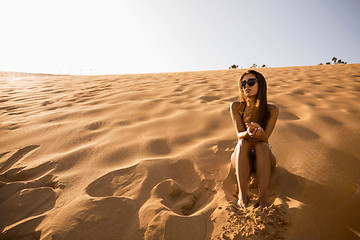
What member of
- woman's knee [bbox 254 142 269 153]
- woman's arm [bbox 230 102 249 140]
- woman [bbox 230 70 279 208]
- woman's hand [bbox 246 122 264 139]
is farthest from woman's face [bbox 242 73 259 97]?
woman's knee [bbox 254 142 269 153]

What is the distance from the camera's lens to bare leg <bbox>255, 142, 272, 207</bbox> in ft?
4.31

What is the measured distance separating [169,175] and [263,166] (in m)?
0.71

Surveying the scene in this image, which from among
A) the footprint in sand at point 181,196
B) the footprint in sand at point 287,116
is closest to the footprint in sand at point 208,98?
the footprint in sand at point 287,116

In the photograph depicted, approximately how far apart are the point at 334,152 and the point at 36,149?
2832 mm

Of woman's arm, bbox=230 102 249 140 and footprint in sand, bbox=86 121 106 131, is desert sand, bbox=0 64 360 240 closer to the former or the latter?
footprint in sand, bbox=86 121 106 131

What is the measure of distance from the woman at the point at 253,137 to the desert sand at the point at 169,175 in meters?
0.12

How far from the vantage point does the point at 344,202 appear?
1.24 meters

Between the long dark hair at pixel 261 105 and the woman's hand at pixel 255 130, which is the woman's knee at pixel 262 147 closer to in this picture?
the woman's hand at pixel 255 130

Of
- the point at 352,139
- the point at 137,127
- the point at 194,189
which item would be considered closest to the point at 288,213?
the point at 194,189

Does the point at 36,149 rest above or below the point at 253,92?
below

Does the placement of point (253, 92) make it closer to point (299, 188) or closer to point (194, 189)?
point (299, 188)

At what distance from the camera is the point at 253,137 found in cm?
149

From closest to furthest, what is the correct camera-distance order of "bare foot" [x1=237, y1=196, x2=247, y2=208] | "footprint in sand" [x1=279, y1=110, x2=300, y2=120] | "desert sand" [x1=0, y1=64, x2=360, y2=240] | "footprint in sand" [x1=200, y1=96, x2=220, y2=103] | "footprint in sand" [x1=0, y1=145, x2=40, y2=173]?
"desert sand" [x1=0, y1=64, x2=360, y2=240]
"bare foot" [x1=237, y1=196, x2=247, y2=208]
"footprint in sand" [x1=0, y1=145, x2=40, y2=173]
"footprint in sand" [x1=279, y1=110, x2=300, y2=120]
"footprint in sand" [x1=200, y1=96, x2=220, y2=103]

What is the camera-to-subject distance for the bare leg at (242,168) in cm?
133
